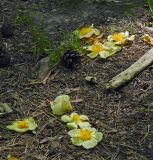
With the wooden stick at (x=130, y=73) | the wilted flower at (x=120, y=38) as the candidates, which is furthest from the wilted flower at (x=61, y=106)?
the wilted flower at (x=120, y=38)

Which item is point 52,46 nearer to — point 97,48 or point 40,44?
point 40,44

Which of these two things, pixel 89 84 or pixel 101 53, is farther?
pixel 101 53

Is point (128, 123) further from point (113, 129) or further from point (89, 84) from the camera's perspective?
point (89, 84)

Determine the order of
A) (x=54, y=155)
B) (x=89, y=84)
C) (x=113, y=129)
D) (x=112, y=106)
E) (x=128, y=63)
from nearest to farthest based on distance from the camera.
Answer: (x=54, y=155) → (x=113, y=129) → (x=112, y=106) → (x=89, y=84) → (x=128, y=63)

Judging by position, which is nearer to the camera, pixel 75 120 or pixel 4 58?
pixel 75 120

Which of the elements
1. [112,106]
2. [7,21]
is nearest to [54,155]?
[112,106]

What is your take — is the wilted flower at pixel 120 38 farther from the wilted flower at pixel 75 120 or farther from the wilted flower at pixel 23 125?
the wilted flower at pixel 23 125

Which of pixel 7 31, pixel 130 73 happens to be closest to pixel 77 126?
pixel 130 73
